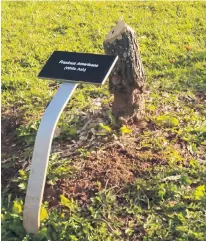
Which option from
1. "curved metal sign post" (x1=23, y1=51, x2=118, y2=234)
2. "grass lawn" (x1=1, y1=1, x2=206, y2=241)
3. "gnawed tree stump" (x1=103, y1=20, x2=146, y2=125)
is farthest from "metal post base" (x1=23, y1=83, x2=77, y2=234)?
"gnawed tree stump" (x1=103, y1=20, x2=146, y2=125)

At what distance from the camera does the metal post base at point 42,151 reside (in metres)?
2.71

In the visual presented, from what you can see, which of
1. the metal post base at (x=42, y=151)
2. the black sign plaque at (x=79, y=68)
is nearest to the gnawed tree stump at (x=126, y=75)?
the black sign plaque at (x=79, y=68)

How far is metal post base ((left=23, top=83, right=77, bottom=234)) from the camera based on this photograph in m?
2.71

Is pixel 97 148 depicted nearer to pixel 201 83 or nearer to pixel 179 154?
pixel 179 154

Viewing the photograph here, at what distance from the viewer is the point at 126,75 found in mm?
3648

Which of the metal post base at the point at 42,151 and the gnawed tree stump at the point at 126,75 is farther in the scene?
the gnawed tree stump at the point at 126,75

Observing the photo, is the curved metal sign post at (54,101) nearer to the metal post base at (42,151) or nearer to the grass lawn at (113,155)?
the metal post base at (42,151)

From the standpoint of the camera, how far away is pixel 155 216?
3092 millimetres

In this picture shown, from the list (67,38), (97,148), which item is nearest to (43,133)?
(97,148)

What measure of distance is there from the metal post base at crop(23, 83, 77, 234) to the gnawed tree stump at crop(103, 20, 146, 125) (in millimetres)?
824

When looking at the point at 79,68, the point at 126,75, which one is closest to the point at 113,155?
the point at 126,75

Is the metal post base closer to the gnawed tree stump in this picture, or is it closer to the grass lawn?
the grass lawn

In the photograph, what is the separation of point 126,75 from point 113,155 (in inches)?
24.4

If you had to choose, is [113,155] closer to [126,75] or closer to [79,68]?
[126,75]
